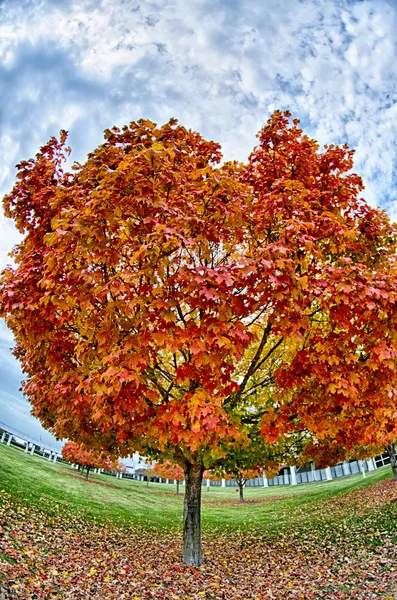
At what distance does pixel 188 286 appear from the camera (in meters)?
4.96

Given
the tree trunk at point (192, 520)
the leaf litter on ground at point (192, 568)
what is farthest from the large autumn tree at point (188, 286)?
the leaf litter on ground at point (192, 568)

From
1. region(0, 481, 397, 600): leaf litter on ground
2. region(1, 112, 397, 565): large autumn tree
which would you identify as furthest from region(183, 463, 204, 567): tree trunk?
region(1, 112, 397, 565): large autumn tree

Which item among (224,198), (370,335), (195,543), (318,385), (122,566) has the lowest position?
(122,566)

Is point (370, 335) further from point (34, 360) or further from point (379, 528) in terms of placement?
point (379, 528)

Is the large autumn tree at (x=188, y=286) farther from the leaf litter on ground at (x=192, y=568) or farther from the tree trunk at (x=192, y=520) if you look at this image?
the leaf litter on ground at (x=192, y=568)

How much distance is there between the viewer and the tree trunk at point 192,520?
884 cm

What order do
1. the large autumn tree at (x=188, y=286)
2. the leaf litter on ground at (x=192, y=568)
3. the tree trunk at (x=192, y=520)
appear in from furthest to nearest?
the tree trunk at (x=192, y=520) → the leaf litter on ground at (x=192, y=568) → the large autumn tree at (x=188, y=286)

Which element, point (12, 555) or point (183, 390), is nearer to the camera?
point (12, 555)

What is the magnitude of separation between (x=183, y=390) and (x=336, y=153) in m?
6.06

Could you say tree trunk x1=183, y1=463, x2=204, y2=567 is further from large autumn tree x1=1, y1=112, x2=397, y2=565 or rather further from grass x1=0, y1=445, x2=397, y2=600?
large autumn tree x1=1, y1=112, x2=397, y2=565

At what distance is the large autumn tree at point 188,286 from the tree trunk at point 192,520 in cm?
227

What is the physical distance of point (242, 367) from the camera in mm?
9953

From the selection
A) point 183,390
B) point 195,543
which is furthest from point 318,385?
point 195,543

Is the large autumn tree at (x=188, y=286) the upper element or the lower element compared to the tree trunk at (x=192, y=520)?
upper
